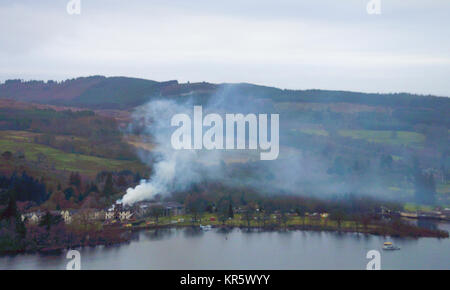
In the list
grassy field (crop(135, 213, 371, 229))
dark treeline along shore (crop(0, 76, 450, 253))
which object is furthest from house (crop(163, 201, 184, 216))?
grassy field (crop(135, 213, 371, 229))

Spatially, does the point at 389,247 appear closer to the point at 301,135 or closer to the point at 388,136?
the point at 301,135

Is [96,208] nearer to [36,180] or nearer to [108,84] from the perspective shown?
[36,180]

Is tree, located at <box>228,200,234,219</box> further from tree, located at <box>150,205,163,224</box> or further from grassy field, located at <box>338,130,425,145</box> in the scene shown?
grassy field, located at <box>338,130,425,145</box>

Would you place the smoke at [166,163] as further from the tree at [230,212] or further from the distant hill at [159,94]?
the distant hill at [159,94]

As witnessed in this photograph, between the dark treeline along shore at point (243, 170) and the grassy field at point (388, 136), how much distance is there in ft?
0.18

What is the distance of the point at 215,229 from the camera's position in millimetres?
20734

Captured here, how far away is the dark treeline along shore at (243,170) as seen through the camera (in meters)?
20.4

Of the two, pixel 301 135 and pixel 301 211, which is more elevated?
pixel 301 135

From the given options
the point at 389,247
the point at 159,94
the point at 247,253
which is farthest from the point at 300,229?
the point at 159,94

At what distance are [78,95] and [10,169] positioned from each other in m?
23.7

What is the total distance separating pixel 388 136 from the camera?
34.1m

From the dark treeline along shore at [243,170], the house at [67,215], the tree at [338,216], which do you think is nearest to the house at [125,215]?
the dark treeline along shore at [243,170]

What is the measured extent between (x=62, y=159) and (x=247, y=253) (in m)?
12.0
